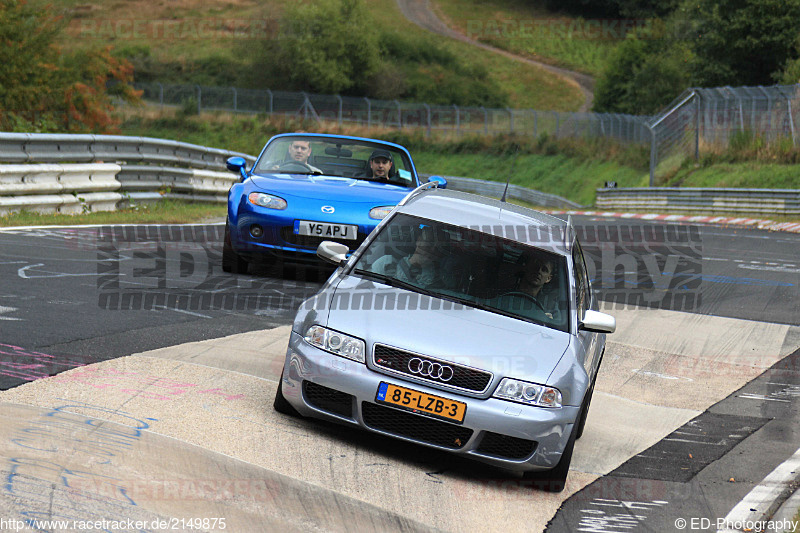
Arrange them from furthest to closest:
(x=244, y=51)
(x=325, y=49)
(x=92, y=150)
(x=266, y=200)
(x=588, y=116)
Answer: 1. (x=244, y=51)
2. (x=325, y=49)
3. (x=588, y=116)
4. (x=92, y=150)
5. (x=266, y=200)

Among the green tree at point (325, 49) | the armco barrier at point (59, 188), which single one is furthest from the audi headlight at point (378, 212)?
the green tree at point (325, 49)

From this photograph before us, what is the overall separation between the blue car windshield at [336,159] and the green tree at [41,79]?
12.0 m

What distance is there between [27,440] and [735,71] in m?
48.8

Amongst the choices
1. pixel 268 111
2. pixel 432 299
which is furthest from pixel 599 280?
pixel 268 111

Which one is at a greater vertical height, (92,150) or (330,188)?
(330,188)

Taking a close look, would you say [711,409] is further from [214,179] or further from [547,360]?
[214,179]

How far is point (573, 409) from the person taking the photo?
542 cm

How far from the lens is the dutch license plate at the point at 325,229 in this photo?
10242mm

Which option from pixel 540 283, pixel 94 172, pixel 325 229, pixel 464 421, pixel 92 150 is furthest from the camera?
pixel 94 172

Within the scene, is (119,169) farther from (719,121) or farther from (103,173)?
(719,121)

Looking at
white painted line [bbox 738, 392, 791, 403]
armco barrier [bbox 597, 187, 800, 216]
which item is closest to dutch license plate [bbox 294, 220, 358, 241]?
white painted line [bbox 738, 392, 791, 403]

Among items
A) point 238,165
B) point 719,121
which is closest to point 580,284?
point 238,165

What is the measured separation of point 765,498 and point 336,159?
24.3ft

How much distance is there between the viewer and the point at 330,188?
1077cm
